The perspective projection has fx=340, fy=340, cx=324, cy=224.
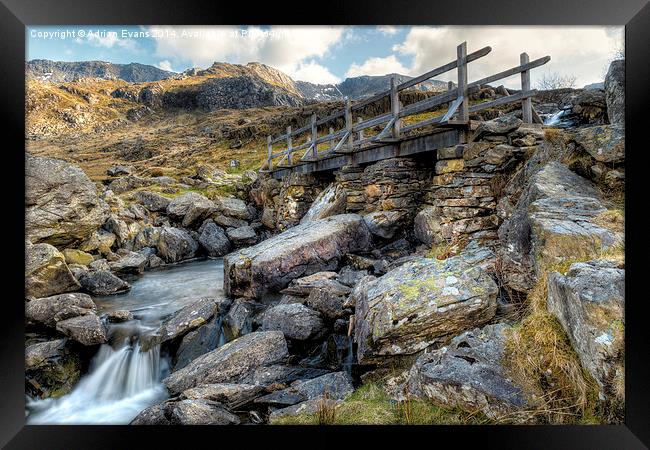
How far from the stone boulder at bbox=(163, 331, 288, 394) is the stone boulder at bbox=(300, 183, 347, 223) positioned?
5.42 meters

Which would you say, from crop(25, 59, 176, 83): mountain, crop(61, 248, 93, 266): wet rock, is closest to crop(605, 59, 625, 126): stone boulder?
crop(25, 59, 176, 83): mountain

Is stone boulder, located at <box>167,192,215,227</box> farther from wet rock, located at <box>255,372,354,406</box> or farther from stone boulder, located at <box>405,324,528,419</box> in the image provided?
stone boulder, located at <box>405,324,528,419</box>

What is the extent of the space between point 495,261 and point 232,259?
5974 mm

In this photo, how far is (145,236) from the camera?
14.2m

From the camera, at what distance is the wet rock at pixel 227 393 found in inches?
175

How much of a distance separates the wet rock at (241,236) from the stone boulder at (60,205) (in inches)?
194

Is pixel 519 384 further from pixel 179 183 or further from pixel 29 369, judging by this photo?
pixel 179 183

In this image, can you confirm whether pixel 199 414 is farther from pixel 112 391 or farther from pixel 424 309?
pixel 424 309

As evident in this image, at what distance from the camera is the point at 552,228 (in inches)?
152

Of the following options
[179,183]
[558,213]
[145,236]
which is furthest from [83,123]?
[558,213]

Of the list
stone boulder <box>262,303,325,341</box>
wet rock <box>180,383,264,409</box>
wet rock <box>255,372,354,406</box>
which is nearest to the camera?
wet rock <box>255,372,354,406</box>

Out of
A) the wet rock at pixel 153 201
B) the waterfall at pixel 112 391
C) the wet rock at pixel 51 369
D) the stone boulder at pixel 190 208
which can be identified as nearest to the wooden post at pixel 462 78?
the waterfall at pixel 112 391

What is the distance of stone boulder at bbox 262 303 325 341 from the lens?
567 centimetres

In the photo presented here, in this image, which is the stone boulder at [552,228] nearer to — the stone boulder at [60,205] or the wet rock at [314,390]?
the wet rock at [314,390]
